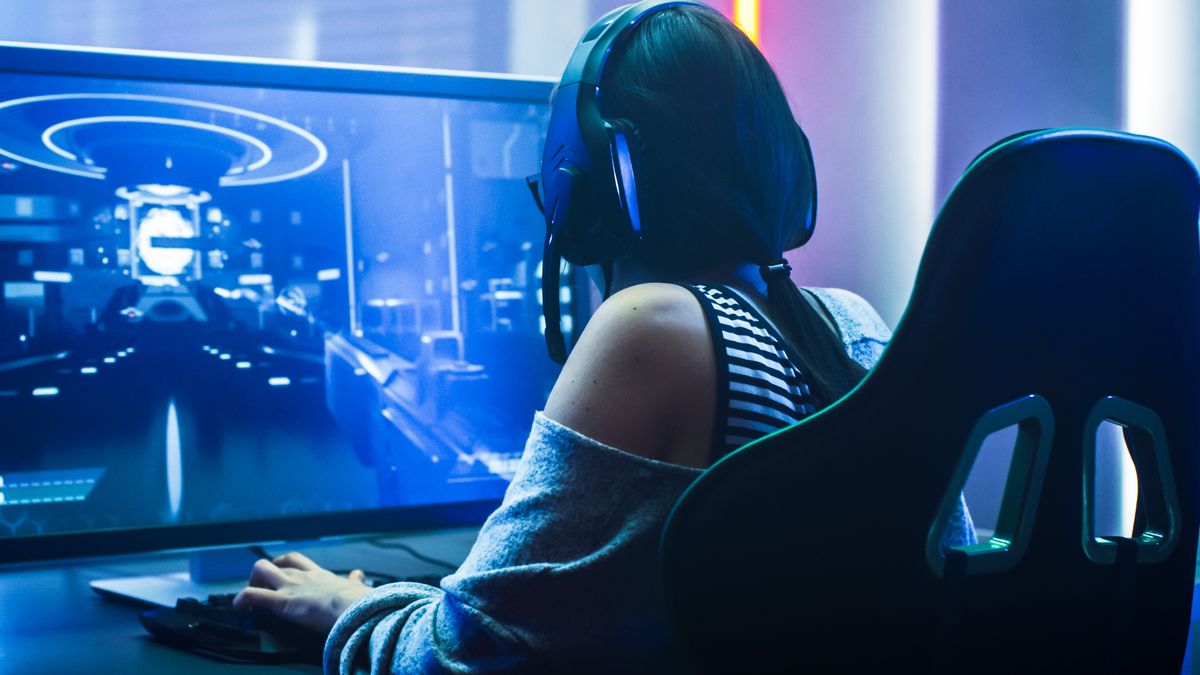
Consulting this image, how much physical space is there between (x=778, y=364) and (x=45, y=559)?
2.58 feet

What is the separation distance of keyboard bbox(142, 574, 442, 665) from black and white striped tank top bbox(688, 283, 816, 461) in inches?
17.2

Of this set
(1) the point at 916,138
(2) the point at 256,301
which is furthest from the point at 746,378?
(1) the point at 916,138

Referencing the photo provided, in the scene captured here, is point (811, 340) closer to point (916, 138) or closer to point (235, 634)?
A: point (235, 634)

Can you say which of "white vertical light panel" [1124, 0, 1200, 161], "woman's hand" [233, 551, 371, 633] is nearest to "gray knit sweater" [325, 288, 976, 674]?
"woman's hand" [233, 551, 371, 633]

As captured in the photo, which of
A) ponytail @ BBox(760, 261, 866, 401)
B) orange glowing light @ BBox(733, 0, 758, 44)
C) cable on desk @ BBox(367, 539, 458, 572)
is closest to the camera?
ponytail @ BBox(760, 261, 866, 401)

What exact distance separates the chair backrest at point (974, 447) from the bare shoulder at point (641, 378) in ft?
0.35

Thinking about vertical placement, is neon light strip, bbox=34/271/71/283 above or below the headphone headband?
below

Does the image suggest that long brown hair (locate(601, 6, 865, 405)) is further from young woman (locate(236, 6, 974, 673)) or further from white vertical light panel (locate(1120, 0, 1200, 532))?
white vertical light panel (locate(1120, 0, 1200, 532))

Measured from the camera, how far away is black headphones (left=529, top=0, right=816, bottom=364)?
2.41ft

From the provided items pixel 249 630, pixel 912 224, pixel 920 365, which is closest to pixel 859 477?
pixel 920 365

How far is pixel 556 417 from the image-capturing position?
638mm

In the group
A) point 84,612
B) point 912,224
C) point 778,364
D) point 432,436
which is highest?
point 912,224

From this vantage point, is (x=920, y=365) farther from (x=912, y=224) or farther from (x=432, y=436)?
(x=912, y=224)

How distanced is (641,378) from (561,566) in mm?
126
